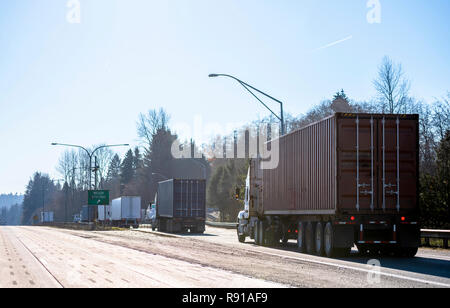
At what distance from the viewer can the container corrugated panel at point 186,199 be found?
45972mm

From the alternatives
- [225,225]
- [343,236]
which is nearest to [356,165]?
[343,236]

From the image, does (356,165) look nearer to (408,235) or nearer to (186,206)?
(408,235)

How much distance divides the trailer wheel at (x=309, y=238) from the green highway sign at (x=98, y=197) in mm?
43785

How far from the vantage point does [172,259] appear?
1869cm

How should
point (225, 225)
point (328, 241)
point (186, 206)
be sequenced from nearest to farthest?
1. point (328, 241)
2. point (186, 206)
3. point (225, 225)

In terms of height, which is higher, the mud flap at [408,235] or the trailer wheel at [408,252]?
the mud flap at [408,235]

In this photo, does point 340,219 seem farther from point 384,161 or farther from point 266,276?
point 266,276

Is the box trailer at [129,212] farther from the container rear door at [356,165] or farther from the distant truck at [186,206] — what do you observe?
the container rear door at [356,165]

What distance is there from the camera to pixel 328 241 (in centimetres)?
1981

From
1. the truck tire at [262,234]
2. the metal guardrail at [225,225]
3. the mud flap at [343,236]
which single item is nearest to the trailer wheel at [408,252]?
the mud flap at [343,236]

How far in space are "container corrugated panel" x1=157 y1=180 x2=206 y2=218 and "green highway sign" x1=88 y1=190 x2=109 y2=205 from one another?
58.3 ft

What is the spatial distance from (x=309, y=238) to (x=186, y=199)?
25.1 metres

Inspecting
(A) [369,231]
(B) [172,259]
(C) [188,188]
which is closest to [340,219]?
(A) [369,231]

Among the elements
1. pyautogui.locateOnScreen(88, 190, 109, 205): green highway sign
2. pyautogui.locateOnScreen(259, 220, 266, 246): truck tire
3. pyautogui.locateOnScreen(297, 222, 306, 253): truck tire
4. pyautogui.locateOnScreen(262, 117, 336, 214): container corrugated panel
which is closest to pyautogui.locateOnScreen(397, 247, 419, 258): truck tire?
pyautogui.locateOnScreen(262, 117, 336, 214): container corrugated panel
